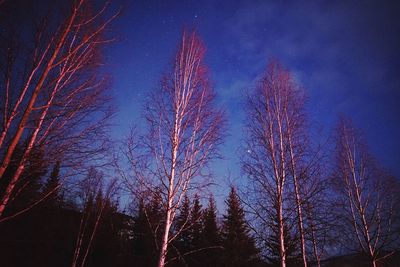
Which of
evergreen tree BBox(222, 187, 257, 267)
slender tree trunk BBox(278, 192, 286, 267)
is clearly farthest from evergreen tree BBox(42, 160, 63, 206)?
evergreen tree BBox(222, 187, 257, 267)

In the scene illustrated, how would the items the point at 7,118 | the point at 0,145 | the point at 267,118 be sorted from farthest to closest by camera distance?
Answer: the point at 267,118 < the point at 7,118 < the point at 0,145

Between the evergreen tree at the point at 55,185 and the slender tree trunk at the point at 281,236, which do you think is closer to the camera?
the evergreen tree at the point at 55,185

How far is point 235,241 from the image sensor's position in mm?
19531

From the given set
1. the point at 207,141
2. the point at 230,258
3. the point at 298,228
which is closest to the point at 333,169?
the point at 298,228

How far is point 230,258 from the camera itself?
19.0 metres

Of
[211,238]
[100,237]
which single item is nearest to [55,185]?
[100,237]

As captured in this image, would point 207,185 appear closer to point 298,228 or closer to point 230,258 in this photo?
point 298,228

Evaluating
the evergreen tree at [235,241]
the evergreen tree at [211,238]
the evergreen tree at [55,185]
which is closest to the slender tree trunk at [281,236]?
the evergreen tree at [55,185]

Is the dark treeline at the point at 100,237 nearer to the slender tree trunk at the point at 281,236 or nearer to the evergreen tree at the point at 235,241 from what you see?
the evergreen tree at the point at 235,241

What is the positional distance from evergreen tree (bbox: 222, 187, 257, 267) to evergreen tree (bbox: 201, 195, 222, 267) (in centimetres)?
87

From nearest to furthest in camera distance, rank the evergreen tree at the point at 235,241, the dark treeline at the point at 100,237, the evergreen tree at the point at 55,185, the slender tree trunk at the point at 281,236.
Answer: the evergreen tree at the point at 55,185 < the slender tree trunk at the point at 281,236 < the dark treeline at the point at 100,237 < the evergreen tree at the point at 235,241

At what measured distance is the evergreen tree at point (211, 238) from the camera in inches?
796

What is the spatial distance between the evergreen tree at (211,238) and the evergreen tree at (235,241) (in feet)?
2.87

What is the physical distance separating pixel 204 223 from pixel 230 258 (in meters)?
4.34
